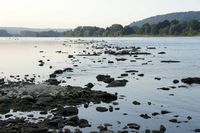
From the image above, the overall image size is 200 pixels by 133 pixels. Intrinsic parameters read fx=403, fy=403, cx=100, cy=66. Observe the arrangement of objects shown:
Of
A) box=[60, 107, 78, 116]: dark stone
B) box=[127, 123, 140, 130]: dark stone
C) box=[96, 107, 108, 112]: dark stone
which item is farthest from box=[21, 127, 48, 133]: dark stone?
box=[96, 107, 108, 112]: dark stone

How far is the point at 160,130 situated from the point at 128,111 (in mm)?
6962

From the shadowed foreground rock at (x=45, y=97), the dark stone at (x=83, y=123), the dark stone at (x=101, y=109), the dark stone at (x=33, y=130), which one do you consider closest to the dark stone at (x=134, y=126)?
the dark stone at (x=83, y=123)

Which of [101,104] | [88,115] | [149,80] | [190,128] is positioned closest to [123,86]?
[149,80]

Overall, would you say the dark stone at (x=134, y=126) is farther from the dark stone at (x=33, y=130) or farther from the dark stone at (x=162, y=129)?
the dark stone at (x=33, y=130)

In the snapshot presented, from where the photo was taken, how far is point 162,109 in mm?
34375

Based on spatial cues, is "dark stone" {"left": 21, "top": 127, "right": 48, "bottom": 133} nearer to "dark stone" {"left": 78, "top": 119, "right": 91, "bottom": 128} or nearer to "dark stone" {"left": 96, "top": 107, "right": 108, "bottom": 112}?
"dark stone" {"left": 78, "top": 119, "right": 91, "bottom": 128}

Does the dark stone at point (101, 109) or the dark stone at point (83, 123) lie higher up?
the dark stone at point (83, 123)

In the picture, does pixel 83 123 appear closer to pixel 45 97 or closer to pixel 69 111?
pixel 69 111

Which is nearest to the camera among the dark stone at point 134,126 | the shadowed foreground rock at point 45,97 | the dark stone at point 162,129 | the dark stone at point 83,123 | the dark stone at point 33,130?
the dark stone at point 33,130


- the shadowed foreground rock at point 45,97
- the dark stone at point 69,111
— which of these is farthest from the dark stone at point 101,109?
the shadowed foreground rock at point 45,97

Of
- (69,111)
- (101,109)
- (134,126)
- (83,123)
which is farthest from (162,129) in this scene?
(69,111)

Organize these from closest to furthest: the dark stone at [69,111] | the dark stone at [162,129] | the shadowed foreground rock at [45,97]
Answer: the dark stone at [162,129] < the dark stone at [69,111] < the shadowed foreground rock at [45,97]

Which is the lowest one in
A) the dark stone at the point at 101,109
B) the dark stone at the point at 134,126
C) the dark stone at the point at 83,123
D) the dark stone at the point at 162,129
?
the dark stone at the point at 101,109

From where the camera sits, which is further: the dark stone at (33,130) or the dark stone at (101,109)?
the dark stone at (101,109)
